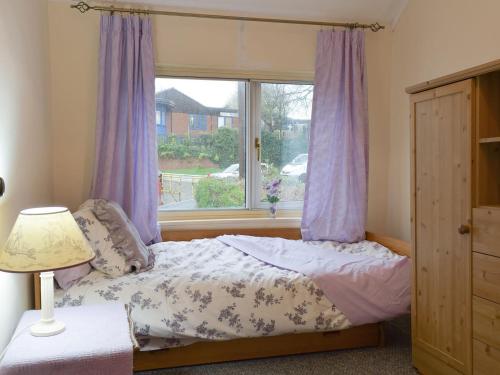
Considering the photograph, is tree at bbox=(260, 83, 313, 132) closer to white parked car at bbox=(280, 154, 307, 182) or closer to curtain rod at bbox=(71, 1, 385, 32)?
white parked car at bbox=(280, 154, 307, 182)

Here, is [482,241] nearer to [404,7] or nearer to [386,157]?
[386,157]

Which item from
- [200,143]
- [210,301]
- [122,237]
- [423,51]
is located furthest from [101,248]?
[423,51]

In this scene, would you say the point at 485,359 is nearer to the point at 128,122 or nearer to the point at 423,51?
the point at 423,51

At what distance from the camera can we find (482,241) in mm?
1812

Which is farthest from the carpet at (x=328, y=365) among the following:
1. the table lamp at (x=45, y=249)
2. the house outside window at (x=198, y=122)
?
the house outside window at (x=198, y=122)

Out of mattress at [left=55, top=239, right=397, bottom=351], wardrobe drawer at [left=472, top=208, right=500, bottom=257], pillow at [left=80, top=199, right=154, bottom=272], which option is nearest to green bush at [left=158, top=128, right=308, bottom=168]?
pillow at [left=80, top=199, right=154, bottom=272]

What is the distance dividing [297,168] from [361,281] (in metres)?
1.35

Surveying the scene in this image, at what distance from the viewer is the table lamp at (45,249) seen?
4.85 feet

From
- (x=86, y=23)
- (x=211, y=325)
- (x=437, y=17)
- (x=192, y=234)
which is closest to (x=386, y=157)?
(x=437, y=17)

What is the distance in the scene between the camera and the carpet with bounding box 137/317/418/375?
229cm

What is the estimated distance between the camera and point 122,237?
8.00ft

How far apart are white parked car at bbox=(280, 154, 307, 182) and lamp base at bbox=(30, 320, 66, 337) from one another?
2239mm

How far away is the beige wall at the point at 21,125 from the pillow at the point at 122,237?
14.7 inches

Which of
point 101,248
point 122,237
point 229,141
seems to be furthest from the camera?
point 229,141
